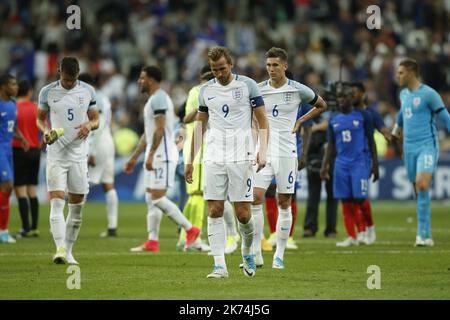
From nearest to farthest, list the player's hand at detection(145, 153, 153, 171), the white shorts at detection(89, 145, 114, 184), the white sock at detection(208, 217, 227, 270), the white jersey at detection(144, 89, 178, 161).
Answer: the white sock at detection(208, 217, 227, 270) → the player's hand at detection(145, 153, 153, 171) → the white jersey at detection(144, 89, 178, 161) → the white shorts at detection(89, 145, 114, 184)

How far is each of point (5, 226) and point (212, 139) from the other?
722 centimetres

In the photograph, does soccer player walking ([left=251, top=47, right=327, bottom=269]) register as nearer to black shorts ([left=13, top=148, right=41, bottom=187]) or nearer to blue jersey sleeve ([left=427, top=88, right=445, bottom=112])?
blue jersey sleeve ([left=427, top=88, right=445, bottom=112])

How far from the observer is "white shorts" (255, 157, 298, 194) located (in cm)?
1384

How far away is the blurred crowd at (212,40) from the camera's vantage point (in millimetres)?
33594

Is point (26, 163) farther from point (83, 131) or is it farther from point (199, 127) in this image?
point (199, 127)

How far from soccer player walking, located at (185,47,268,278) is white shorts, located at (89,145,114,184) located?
26.7 feet

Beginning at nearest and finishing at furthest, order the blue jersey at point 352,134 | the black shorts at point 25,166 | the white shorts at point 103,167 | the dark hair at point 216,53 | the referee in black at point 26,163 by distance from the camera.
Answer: the dark hair at point 216,53, the blue jersey at point 352,134, the referee in black at point 26,163, the black shorts at point 25,166, the white shorts at point 103,167

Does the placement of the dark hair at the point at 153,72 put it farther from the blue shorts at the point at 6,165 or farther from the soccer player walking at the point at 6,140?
the blue shorts at the point at 6,165

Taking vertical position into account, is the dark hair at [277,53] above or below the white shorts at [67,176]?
above

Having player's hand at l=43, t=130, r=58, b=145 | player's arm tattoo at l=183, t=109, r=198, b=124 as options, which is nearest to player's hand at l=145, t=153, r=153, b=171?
player's arm tattoo at l=183, t=109, r=198, b=124

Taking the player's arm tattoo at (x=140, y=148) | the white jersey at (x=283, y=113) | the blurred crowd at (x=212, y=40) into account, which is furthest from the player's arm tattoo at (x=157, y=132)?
the blurred crowd at (x=212, y=40)

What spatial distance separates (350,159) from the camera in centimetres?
1778

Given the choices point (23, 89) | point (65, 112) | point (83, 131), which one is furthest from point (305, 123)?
point (23, 89)

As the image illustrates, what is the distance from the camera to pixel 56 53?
34469mm
